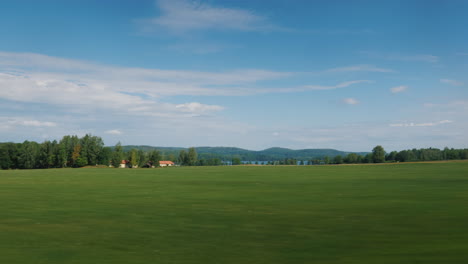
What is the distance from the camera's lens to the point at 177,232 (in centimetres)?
1330

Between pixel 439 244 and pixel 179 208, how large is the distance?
11.7m

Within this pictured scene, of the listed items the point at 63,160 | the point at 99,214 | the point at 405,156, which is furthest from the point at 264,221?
the point at 405,156

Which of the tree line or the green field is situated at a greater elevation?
the tree line

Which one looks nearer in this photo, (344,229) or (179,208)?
(344,229)

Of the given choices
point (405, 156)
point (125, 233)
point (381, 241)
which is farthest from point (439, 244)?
point (405, 156)

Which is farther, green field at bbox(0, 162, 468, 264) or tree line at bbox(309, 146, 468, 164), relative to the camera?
tree line at bbox(309, 146, 468, 164)

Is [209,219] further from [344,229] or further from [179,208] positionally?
[344,229]

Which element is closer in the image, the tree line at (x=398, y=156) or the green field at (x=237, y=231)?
the green field at (x=237, y=231)

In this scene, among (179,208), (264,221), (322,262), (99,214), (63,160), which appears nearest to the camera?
(322,262)

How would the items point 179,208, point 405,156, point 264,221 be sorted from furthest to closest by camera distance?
point 405,156 < point 179,208 < point 264,221

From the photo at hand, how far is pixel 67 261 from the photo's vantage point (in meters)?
9.73

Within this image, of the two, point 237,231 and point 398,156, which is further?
point 398,156

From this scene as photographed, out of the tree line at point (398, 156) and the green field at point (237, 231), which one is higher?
the tree line at point (398, 156)

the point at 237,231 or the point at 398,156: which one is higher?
the point at 398,156
